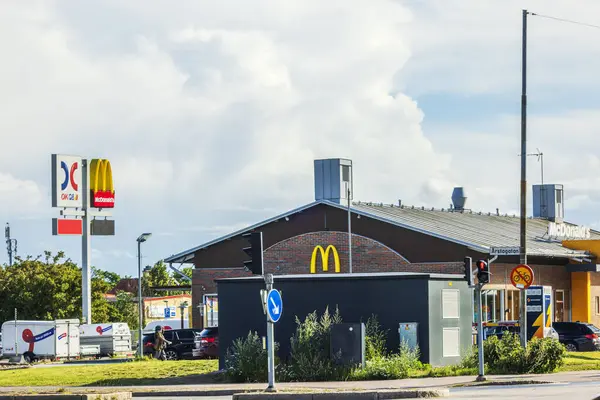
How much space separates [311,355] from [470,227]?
32089 millimetres

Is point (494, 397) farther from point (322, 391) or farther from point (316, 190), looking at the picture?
point (316, 190)

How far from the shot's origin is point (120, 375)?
33.6m

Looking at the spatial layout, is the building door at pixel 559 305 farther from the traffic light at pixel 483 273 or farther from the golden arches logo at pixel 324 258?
the traffic light at pixel 483 273

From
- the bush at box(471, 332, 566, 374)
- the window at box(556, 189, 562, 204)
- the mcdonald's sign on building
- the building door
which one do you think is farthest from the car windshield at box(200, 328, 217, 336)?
the window at box(556, 189, 562, 204)

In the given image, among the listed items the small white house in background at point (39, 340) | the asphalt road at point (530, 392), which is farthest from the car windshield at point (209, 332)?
the asphalt road at point (530, 392)

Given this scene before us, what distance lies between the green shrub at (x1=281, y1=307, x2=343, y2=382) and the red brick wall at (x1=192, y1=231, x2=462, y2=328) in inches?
894

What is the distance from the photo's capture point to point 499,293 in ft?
182

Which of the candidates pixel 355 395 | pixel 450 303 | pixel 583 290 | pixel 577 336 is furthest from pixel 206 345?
pixel 583 290

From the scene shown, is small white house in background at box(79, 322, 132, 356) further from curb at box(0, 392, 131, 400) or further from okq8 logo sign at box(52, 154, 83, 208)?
curb at box(0, 392, 131, 400)

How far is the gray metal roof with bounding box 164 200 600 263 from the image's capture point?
54872 millimetres

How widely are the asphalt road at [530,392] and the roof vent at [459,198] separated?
1754 inches

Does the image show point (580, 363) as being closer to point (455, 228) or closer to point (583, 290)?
point (455, 228)

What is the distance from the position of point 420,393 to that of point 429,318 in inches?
313

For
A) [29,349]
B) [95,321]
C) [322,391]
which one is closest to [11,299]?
[95,321]
